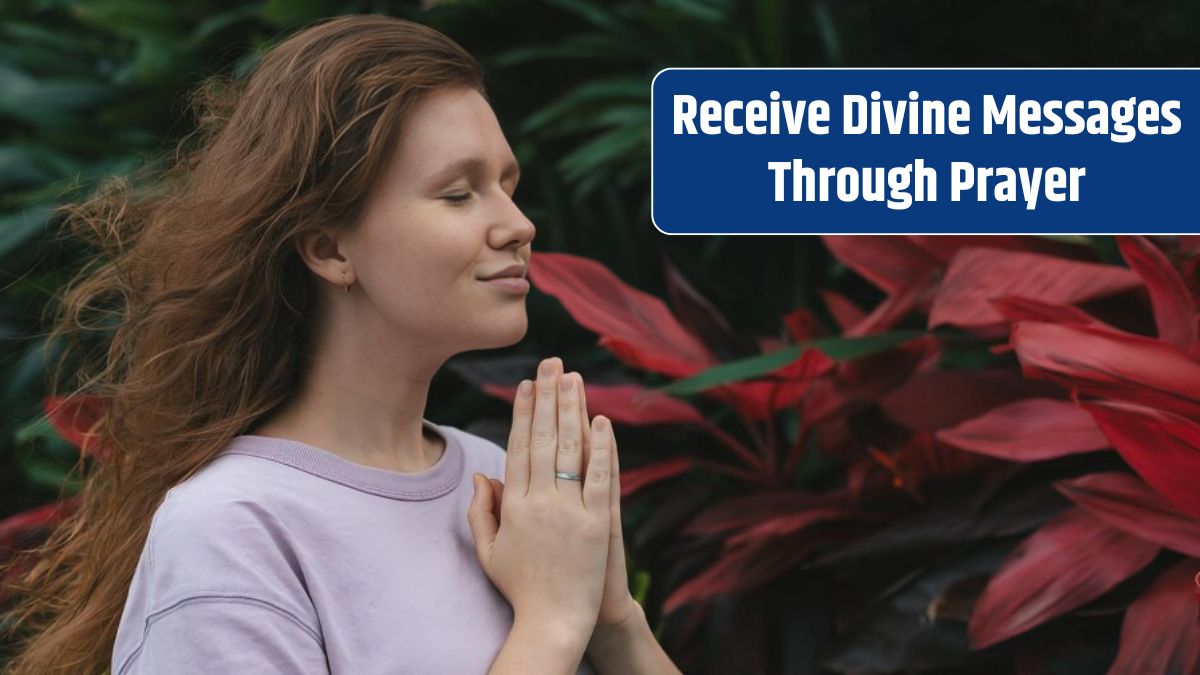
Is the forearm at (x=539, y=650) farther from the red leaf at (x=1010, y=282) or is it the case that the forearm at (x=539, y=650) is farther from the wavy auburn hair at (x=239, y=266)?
the red leaf at (x=1010, y=282)

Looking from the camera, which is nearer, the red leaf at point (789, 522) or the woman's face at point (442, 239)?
the woman's face at point (442, 239)

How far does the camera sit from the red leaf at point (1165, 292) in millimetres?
1183

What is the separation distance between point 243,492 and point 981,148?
0.82m

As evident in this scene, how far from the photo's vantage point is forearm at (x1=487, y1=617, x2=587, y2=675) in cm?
86

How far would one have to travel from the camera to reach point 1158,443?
106 centimetres

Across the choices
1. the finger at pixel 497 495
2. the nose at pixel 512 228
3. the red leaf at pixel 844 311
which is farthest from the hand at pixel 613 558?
the red leaf at pixel 844 311

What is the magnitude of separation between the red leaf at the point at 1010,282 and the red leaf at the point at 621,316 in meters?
0.28

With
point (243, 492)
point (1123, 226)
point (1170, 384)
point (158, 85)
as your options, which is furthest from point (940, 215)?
point (158, 85)

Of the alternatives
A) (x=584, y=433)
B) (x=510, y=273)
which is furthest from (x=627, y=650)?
(x=510, y=273)

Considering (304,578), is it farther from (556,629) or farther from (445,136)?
(445,136)

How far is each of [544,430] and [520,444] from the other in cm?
2

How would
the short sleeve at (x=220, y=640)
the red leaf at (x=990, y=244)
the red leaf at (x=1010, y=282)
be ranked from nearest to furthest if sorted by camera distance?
the short sleeve at (x=220, y=640), the red leaf at (x=1010, y=282), the red leaf at (x=990, y=244)

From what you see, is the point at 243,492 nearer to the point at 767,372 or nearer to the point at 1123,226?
the point at 767,372

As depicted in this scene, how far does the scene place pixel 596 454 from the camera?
3.06 feet
